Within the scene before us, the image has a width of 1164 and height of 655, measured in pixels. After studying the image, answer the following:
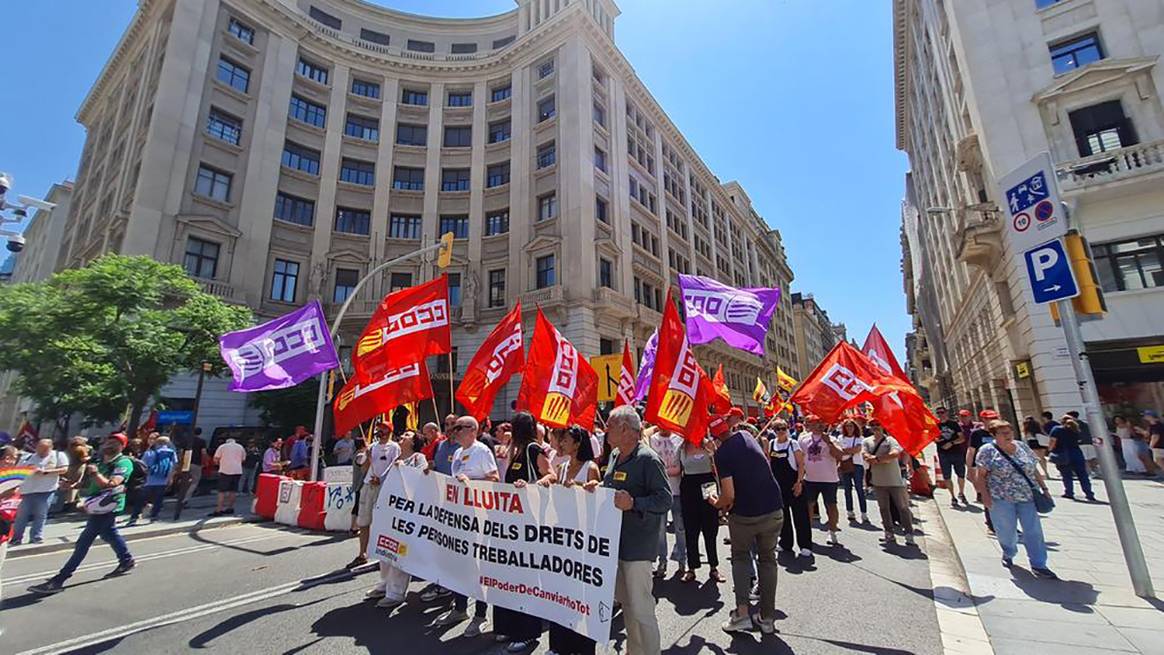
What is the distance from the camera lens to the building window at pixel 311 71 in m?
29.2

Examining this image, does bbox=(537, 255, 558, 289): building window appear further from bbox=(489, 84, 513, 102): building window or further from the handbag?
the handbag

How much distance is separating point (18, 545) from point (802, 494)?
1365 cm

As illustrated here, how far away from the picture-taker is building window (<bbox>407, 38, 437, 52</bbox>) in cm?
3438

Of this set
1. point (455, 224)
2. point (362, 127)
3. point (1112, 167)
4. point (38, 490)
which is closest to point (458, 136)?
point (362, 127)

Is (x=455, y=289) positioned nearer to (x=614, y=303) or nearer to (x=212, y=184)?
(x=614, y=303)

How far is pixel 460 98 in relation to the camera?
109 ft

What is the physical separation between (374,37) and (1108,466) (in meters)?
40.9

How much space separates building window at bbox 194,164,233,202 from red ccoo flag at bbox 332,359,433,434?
2385 cm

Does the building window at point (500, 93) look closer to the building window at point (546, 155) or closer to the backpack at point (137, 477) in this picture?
the building window at point (546, 155)

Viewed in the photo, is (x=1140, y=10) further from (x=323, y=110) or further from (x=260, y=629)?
(x=323, y=110)

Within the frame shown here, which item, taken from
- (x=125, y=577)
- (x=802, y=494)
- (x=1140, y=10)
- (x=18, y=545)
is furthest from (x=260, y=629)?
(x=1140, y=10)

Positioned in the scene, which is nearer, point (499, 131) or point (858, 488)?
point (858, 488)

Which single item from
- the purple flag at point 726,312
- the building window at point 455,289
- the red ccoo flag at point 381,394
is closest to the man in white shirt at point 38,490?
the red ccoo flag at point 381,394

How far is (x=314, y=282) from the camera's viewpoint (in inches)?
1043
